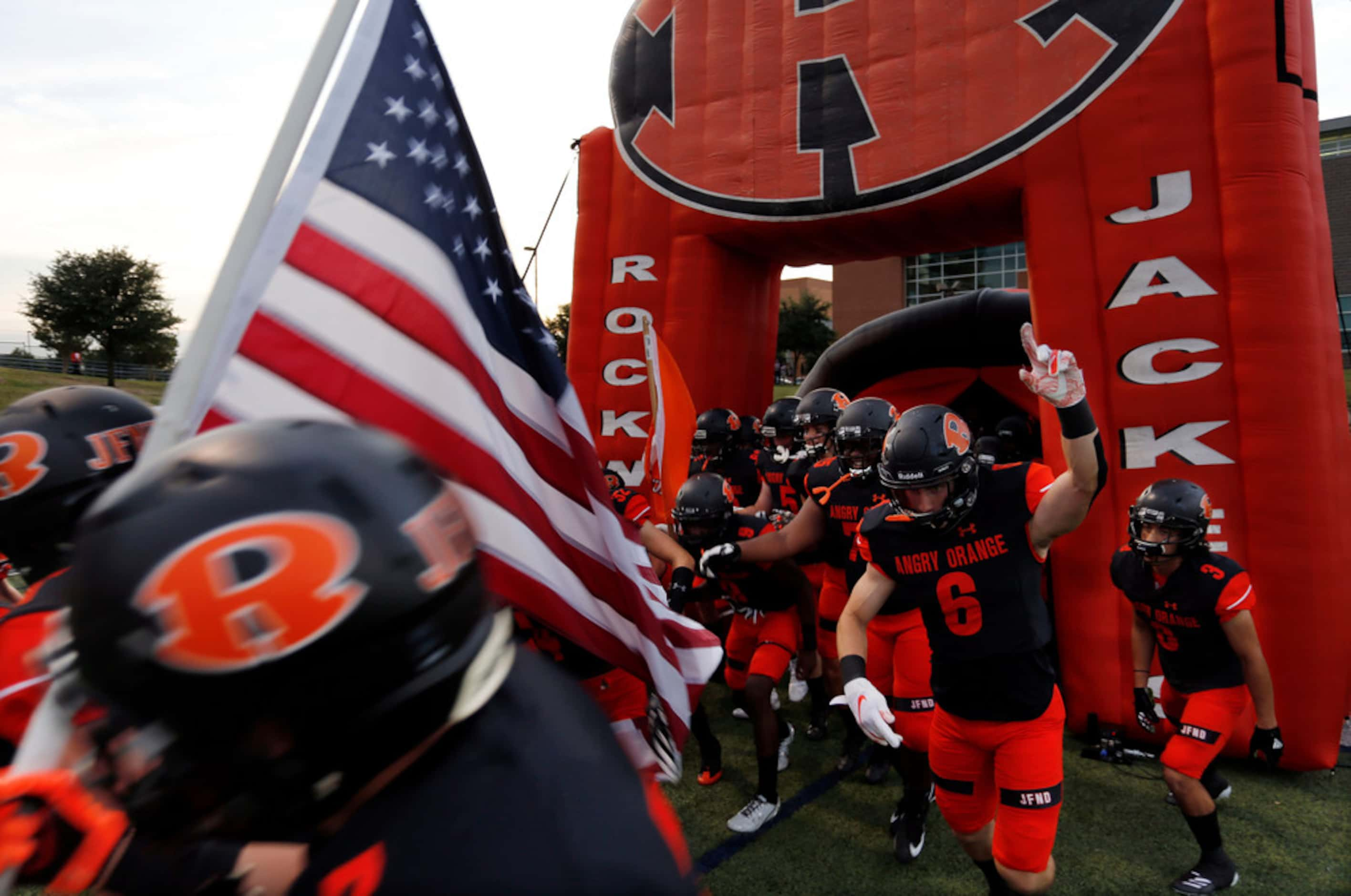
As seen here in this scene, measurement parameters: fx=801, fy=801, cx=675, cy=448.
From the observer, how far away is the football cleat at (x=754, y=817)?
4809 millimetres

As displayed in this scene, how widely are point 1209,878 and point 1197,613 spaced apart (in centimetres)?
135

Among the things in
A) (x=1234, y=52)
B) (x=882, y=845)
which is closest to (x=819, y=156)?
(x=1234, y=52)

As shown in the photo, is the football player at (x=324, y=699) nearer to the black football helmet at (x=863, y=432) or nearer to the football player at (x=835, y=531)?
the football player at (x=835, y=531)

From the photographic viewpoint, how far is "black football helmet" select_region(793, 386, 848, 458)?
274 inches

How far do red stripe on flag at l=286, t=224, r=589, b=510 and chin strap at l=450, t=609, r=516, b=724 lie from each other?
1585mm

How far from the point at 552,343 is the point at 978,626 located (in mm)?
2309

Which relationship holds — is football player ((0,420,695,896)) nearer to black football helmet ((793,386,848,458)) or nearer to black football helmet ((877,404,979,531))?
black football helmet ((877,404,979,531))

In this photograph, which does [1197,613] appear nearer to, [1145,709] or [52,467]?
[1145,709]

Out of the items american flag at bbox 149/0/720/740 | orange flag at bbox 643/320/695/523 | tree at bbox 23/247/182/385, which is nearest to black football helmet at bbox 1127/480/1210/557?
orange flag at bbox 643/320/695/523

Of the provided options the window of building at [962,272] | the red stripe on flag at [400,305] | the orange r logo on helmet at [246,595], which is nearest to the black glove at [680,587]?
the red stripe on flag at [400,305]

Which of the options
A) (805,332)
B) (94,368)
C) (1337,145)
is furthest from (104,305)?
(1337,145)

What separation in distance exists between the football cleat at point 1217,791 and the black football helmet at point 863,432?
254 cm

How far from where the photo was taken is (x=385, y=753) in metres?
1.08

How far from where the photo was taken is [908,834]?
454 centimetres
